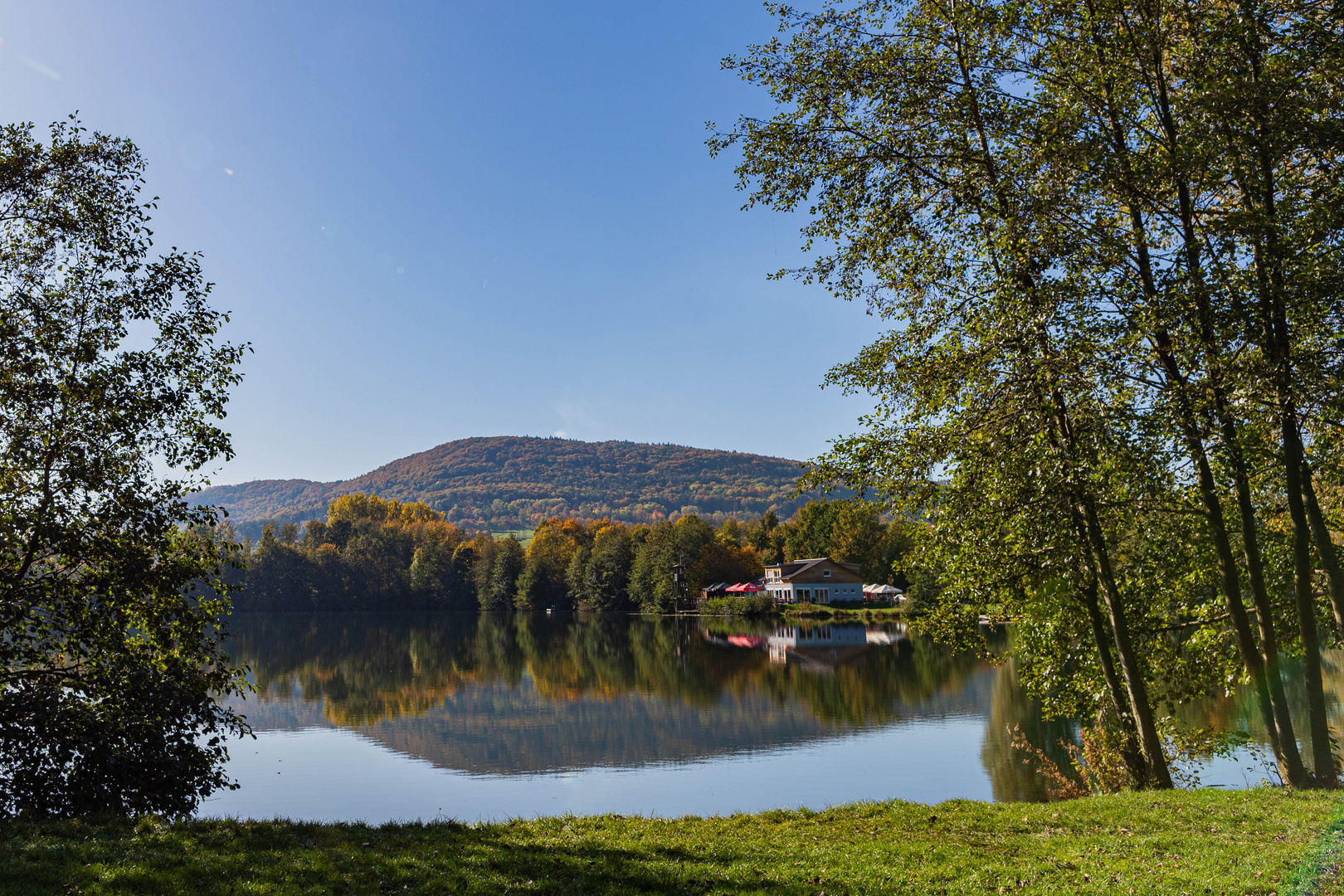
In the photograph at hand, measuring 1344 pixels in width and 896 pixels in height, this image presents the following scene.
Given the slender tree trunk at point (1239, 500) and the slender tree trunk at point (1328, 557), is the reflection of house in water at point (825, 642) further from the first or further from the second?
the slender tree trunk at point (1328, 557)

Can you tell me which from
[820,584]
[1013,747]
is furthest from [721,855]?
[820,584]

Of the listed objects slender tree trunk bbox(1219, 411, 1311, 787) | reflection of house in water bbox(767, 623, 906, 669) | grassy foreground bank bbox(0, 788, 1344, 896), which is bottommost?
reflection of house in water bbox(767, 623, 906, 669)

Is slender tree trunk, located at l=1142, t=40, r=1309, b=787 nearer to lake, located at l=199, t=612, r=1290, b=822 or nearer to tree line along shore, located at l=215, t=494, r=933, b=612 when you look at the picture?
lake, located at l=199, t=612, r=1290, b=822

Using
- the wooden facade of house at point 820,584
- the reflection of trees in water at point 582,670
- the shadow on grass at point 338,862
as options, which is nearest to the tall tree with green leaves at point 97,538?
the shadow on grass at point 338,862

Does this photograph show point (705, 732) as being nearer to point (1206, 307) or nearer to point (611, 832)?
point (611, 832)

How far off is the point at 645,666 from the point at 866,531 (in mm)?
58551

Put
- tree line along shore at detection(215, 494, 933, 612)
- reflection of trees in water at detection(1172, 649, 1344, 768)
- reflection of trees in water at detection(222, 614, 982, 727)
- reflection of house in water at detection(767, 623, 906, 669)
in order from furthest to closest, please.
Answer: tree line along shore at detection(215, 494, 933, 612) < reflection of house in water at detection(767, 623, 906, 669) < reflection of trees in water at detection(222, 614, 982, 727) < reflection of trees in water at detection(1172, 649, 1344, 768)

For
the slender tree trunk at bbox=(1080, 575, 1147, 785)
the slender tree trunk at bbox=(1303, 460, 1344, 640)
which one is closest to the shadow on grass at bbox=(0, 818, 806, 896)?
the slender tree trunk at bbox=(1080, 575, 1147, 785)

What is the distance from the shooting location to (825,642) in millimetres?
56844

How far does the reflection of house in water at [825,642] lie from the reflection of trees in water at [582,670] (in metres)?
1.43

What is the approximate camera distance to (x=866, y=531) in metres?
98.0

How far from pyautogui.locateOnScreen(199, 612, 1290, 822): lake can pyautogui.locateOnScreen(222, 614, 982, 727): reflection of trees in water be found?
201mm

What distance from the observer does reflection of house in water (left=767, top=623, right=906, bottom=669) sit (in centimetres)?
4688

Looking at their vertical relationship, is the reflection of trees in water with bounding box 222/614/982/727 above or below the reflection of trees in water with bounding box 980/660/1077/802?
below
